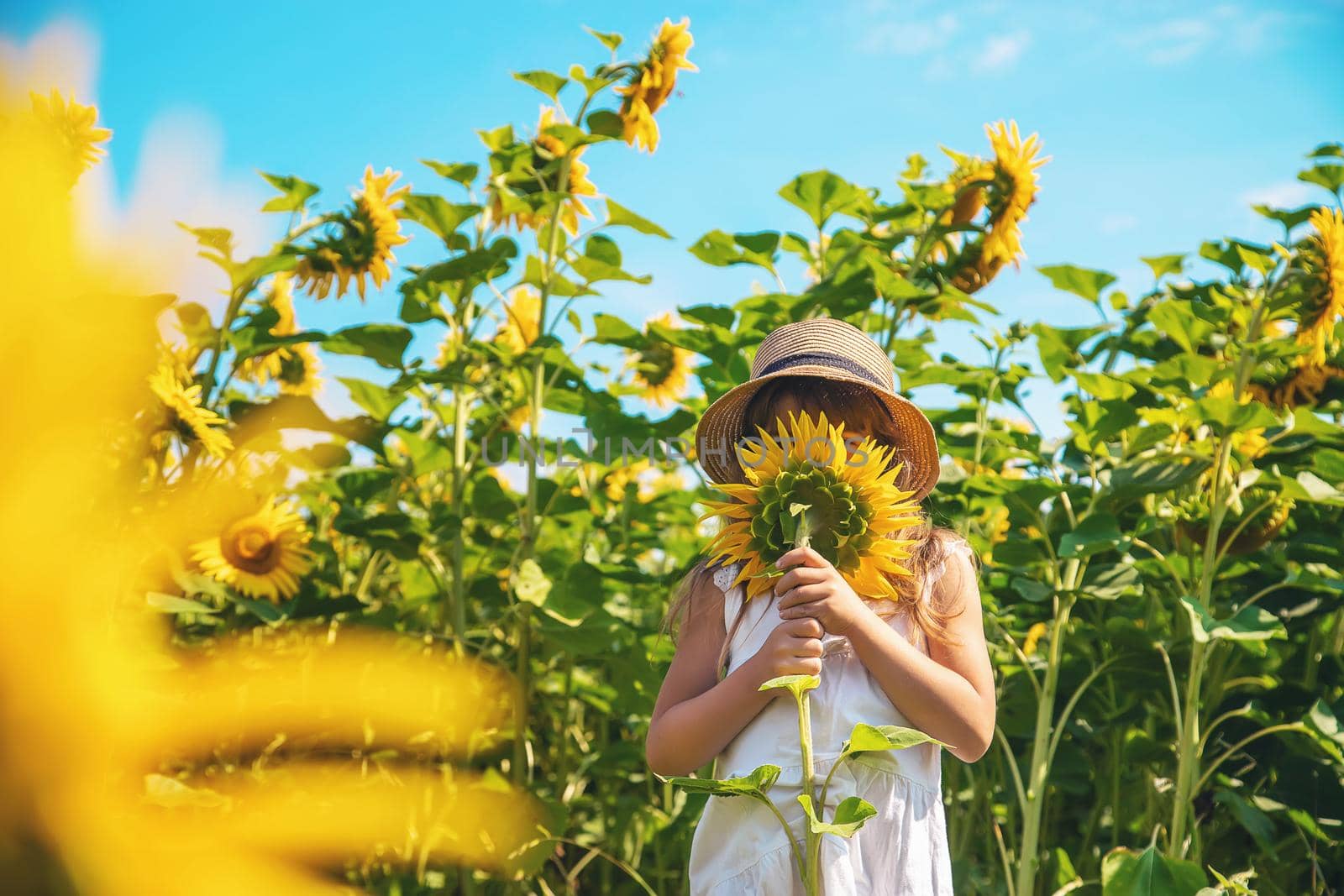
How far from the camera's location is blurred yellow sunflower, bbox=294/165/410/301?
5.87 ft

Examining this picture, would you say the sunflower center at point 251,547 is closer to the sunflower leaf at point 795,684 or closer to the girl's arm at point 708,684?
the girl's arm at point 708,684

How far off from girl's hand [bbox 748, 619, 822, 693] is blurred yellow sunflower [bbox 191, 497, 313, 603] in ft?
3.52

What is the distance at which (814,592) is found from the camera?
825 mm

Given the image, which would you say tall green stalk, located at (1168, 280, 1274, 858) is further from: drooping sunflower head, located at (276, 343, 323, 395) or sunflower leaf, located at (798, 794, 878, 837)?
drooping sunflower head, located at (276, 343, 323, 395)

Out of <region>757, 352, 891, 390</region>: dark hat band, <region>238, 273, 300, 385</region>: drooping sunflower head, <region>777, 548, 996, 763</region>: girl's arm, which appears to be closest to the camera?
<region>777, 548, 996, 763</region>: girl's arm

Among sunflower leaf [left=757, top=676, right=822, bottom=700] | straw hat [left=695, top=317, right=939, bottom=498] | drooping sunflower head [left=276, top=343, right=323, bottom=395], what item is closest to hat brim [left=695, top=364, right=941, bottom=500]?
straw hat [left=695, top=317, right=939, bottom=498]

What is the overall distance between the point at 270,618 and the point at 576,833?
87 centimetres

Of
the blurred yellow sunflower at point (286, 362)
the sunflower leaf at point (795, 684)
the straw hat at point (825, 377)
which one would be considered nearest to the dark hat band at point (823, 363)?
the straw hat at point (825, 377)

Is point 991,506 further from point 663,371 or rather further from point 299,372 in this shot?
point 299,372

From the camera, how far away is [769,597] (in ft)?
3.52

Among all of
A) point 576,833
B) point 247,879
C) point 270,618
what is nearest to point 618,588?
point 576,833

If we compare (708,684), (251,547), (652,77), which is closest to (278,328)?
(251,547)

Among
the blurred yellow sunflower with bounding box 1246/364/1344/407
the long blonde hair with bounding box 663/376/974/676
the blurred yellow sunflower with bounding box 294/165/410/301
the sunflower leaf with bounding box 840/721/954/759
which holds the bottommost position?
the sunflower leaf with bounding box 840/721/954/759

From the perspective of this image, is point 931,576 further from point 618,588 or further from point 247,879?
point 618,588
